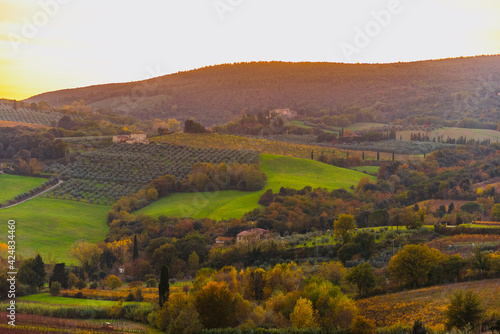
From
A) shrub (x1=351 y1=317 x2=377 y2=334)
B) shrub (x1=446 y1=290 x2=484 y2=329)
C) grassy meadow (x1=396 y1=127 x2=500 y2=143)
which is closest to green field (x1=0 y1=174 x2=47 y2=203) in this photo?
shrub (x1=351 y1=317 x2=377 y2=334)

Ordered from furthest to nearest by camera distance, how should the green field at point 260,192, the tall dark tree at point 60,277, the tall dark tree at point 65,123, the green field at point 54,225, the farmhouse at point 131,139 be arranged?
the tall dark tree at point 65,123
the farmhouse at point 131,139
the green field at point 260,192
the green field at point 54,225
the tall dark tree at point 60,277

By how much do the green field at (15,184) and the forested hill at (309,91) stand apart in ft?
298

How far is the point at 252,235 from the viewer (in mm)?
48219

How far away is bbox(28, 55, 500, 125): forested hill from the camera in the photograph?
15325cm

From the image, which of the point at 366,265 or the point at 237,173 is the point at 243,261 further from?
the point at 237,173

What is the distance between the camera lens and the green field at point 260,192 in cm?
6034

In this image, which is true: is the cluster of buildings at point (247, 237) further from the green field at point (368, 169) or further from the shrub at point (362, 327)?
the green field at point (368, 169)

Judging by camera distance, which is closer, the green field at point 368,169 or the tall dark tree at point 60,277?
the tall dark tree at point 60,277

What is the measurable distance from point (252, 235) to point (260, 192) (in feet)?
57.9

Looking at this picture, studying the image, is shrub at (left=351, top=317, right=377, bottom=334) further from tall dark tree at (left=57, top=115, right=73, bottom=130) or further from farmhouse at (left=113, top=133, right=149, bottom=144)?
tall dark tree at (left=57, top=115, right=73, bottom=130)

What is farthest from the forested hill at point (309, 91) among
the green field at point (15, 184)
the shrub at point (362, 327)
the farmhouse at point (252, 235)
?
the shrub at point (362, 327)

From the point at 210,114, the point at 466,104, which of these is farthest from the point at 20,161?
the point at 466,104

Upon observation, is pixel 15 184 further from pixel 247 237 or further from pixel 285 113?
pixel 285 113

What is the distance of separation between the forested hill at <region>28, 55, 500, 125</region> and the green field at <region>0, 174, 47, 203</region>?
298 feet
